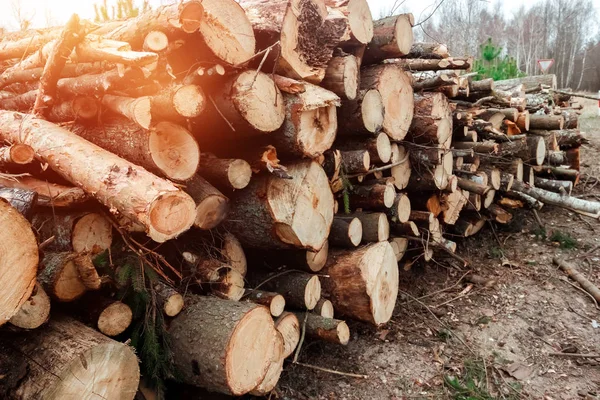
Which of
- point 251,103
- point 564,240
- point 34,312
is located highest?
point 251,103

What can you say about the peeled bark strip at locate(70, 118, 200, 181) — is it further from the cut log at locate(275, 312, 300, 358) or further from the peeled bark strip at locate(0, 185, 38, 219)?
the cut log at locate(275, 312, 300, 358)

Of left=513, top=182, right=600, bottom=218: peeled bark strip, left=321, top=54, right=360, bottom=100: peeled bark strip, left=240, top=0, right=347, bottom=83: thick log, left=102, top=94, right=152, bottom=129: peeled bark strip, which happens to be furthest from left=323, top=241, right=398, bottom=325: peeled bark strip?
left=513, top=182, right=600, bottom=218: peeled bark strip

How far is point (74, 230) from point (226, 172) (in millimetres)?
787

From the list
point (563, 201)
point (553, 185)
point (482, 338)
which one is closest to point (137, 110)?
point (482, 338)

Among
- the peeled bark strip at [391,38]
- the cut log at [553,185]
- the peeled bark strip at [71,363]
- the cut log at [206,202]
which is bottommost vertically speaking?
the cut log at [553,185]

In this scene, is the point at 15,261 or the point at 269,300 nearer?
the point at 15,261

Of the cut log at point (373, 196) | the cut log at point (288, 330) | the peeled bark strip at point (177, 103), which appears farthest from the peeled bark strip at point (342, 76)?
the cut log at point (288, 330)

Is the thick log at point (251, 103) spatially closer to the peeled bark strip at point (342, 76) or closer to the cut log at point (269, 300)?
the peeled bark strip at point (342, 76)

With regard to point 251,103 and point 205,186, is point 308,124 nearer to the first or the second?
point 251,103

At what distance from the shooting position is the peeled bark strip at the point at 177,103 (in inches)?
81.1

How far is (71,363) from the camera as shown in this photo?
1678 millimetres

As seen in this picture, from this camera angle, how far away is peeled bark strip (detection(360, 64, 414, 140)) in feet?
10.6

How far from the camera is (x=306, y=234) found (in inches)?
103

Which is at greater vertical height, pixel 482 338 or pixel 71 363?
pixel 71 363
